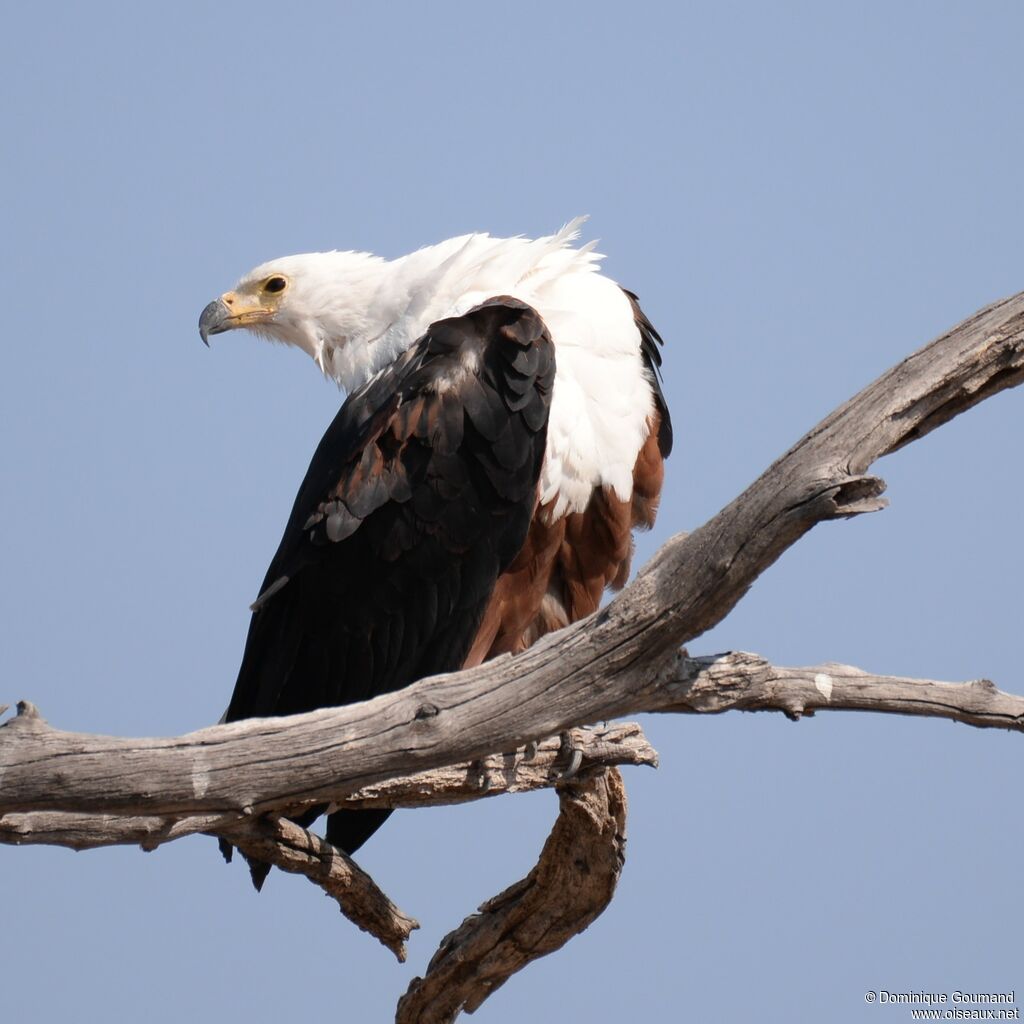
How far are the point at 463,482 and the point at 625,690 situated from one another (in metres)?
1.62

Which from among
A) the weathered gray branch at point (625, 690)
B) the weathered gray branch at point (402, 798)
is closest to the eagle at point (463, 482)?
the weathered gray branch at point (402, 798)

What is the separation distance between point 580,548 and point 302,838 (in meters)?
1.47

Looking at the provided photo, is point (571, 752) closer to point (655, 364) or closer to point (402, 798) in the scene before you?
point (402, 798)

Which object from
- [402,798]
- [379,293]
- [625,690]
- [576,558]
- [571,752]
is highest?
[379,293]

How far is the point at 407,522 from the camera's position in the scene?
5074 mm

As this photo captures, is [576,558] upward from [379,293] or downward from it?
downward

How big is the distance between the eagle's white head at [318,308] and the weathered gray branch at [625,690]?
2329mm

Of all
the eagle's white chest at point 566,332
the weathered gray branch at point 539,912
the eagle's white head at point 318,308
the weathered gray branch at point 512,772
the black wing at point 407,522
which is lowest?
the weathered gray branch at point 539,912

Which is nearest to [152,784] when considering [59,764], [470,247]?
[59,764]

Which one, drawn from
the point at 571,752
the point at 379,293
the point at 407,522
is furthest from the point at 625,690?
the point at 379,293

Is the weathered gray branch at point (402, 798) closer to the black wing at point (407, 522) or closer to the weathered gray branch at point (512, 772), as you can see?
the weathered gray branch at point (512, 772)

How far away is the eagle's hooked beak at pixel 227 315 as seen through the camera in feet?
19.6

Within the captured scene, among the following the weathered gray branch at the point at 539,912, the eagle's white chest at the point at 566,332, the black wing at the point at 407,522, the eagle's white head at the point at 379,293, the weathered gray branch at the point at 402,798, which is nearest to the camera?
the weathered gray branch at the point at 402,798

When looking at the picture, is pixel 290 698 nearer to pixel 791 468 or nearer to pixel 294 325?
pixel 294 325
